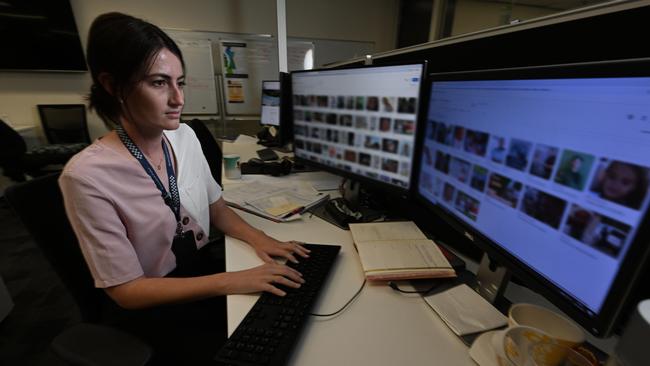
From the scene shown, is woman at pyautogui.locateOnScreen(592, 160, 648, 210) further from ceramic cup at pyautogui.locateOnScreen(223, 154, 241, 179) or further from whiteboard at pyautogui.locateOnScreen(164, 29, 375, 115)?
whiteboard at pyautogui.locateOnScreen(164, 29, 375, 115)

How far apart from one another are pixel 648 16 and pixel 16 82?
477 centimetres

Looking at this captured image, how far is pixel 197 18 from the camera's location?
3479 mm

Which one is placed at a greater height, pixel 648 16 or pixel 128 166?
pixel 648 16

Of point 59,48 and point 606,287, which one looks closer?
point 606,287

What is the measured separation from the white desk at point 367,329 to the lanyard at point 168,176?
0.24 metres

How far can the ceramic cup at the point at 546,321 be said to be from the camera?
477 millimetres

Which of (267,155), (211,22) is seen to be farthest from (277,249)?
(211,22)

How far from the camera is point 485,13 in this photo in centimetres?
323

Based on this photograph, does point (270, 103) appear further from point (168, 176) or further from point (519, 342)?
point (519, 342)

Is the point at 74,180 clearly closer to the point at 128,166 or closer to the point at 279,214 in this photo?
the point at 128,166

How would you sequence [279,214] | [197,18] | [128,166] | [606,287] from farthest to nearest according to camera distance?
[197,18], [279,214], [128,166], [606,287]

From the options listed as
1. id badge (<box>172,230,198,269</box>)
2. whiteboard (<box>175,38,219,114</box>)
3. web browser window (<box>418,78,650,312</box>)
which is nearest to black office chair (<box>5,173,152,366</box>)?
id badge (<box>172,230,198,269</box>)

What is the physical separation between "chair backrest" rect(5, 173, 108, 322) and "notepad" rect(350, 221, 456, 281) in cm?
73

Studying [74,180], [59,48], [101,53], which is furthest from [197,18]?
[74,180]
